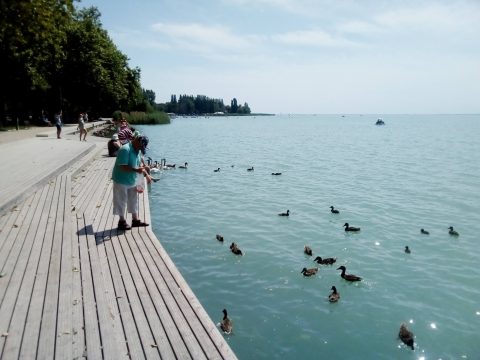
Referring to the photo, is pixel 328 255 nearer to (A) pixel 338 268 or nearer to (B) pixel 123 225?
(A) pixel 338 268

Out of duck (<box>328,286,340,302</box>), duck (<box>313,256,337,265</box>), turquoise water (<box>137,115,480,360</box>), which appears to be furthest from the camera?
duck (<box>313,256,337,265</box>)

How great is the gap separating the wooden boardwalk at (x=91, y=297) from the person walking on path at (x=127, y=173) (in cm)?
77

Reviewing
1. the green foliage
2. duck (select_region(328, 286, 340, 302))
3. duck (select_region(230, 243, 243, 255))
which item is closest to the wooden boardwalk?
duck (select_region(230, 243, 243, 255))

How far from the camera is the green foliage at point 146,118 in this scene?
296ft

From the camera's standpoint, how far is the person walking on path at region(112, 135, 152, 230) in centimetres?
962

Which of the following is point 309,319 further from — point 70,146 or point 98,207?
point 70,146

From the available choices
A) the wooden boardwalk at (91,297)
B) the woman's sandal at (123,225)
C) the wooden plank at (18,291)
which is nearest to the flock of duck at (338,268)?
the wooden boardwalk at (91,297)

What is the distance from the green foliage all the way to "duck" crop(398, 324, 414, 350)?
3314 inches

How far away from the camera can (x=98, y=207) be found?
1297 centimetres

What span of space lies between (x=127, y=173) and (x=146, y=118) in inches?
3548

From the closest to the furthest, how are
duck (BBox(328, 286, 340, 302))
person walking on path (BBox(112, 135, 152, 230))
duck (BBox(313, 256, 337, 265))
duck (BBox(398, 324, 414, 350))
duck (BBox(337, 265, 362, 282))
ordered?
duck (BBox(398, 324, 414, 350)) → person walking on path (BBox(112, 135, 152, 230)) → duck (BBox(328, 286, 340, 302)) → duck (BBox(337, 265, 362, 282)) → duck (BBox(313, 256, 337, 265))

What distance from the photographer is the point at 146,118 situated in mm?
96688

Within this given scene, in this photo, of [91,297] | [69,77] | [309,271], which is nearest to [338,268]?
[309,271]

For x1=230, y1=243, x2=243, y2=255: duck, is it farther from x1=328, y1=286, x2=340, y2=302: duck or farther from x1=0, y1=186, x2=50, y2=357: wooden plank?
x1=0, y1=186, x2=50, y2=357: wooden plank
